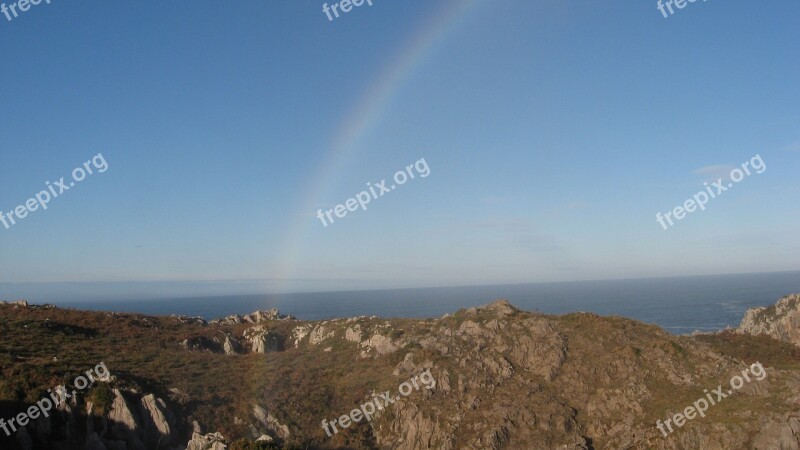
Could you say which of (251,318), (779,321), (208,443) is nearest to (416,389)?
(208,443)

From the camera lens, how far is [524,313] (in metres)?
45.7

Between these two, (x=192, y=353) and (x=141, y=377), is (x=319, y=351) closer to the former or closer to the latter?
(x=192, y=353)

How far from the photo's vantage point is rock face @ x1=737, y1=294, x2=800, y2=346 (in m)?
56.5

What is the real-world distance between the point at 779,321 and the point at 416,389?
52.6 metres

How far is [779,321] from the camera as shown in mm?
59688

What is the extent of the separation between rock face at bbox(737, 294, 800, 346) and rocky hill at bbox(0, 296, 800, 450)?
11723 millimetres

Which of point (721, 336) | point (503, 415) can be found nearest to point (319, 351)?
point (503, 415)

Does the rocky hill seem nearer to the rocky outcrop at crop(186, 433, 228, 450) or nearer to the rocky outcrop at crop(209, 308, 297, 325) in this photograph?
the rocky outcrop at crop(186, 433, 228, 450)

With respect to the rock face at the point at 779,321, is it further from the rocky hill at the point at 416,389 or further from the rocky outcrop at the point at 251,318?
the rocky outcrop at the point at 251,318

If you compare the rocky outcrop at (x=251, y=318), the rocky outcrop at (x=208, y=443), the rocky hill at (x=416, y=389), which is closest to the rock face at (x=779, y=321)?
the rocky hill at (x=416, y=389)

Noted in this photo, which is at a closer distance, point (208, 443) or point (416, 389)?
point (208, 443)

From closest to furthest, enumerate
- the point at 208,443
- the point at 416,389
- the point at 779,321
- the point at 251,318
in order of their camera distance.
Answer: the point at 208,443, the point at 416,389, the point at 779,321, the point at 251,318

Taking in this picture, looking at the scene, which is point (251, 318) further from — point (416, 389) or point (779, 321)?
point (779, 321)

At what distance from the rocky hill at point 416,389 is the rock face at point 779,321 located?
1172 cm
